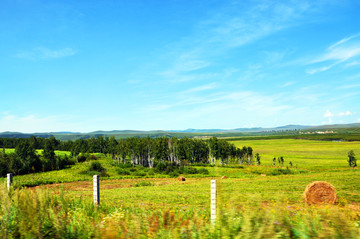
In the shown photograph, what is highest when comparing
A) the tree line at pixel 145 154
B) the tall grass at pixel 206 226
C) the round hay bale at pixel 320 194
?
the tall grass at pixel 206 226

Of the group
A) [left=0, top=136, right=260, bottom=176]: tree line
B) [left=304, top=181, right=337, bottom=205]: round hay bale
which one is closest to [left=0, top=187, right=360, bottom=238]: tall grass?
[left=304, top=181, right=337, bottom=205]: round hay bale

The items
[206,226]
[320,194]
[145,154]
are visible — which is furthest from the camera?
[145,154]

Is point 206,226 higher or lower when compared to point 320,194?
higher

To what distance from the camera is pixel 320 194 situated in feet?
56.2

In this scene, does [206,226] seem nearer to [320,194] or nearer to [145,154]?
[320,194]

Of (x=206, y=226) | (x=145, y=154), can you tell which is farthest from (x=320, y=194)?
(x=145, y=154)

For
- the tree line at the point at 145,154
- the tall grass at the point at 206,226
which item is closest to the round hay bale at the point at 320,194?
the tall grass at the point at 206,226

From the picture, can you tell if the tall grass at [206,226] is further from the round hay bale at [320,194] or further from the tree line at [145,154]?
the tree line at [145,154]

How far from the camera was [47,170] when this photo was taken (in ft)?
249

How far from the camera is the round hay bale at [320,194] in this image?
16.6 meters

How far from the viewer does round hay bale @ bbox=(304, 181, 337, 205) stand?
16562mm

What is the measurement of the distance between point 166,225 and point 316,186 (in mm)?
16450

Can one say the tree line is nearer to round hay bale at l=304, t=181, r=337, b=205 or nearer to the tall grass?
round hay bale at l=304, t=181, r=337, b=205

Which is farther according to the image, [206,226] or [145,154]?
[145,154]
